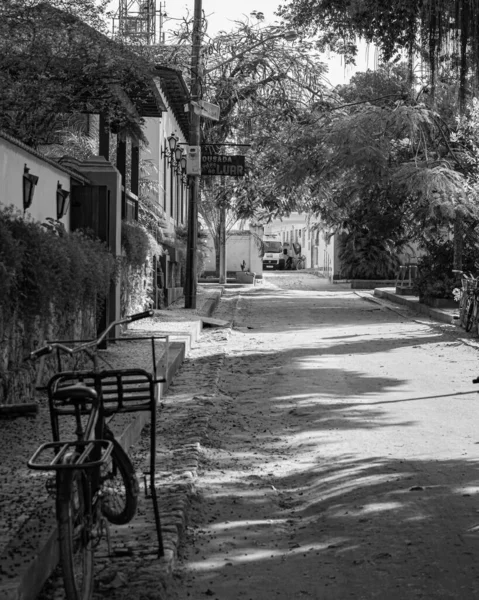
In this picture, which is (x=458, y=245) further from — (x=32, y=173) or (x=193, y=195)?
(x=32, y=173)

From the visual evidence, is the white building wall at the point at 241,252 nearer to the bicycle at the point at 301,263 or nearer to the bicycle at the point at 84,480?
the bicycle at the point at 301,263

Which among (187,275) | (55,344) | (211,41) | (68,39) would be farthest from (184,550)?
(211,41)

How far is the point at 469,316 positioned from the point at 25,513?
14704mm

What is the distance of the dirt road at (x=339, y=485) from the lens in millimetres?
5176

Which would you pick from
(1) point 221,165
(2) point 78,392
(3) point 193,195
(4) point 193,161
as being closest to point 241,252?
(1) point 221,165

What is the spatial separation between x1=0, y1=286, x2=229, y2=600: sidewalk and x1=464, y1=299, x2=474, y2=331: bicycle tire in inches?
436

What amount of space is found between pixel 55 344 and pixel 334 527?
6.86 feet

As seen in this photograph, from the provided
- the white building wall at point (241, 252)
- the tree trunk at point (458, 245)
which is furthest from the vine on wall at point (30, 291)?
the white building wall at point (241, 252)

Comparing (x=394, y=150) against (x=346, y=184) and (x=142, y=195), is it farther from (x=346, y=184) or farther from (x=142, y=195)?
(x=142, y=195)

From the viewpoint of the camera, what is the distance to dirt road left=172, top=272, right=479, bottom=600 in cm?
518

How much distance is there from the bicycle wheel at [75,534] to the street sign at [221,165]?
19814 millimetres

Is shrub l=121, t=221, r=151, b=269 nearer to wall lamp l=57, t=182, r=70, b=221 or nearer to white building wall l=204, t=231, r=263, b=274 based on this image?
wall lamp l=57, t=182, r=70, b=221

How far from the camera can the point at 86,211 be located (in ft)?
43.6

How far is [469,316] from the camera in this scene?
753 inches
